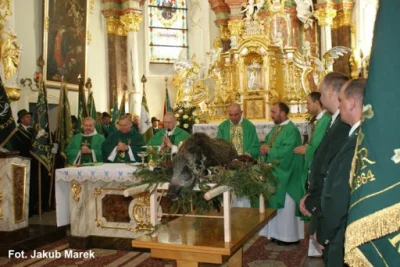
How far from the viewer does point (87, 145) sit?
802cm

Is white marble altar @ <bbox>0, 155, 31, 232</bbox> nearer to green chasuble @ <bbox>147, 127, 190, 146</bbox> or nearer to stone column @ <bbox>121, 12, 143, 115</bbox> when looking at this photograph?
green chasuble @ <bbox>147, 127, 190, 146</bbox>

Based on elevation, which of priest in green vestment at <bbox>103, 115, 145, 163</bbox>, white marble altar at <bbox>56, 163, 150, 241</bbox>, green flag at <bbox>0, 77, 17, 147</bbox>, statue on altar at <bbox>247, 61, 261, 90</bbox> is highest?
statue on altar at <bbox>247, 61, 261, 90</bbox>

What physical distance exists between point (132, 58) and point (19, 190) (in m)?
9.94

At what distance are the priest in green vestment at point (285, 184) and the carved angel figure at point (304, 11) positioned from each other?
1084 cm

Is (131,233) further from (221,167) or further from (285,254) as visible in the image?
(221,167)

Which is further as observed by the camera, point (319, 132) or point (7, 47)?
point (7, 47)

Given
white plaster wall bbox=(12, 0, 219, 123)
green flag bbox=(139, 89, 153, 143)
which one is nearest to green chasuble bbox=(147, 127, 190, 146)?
green flag bbox=(139, 89, 153, 143)

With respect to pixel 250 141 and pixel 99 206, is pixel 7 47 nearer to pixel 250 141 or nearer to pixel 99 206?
pixel 99 206

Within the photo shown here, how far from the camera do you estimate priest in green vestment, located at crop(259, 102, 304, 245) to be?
257 inches

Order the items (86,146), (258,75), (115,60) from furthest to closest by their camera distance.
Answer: (115,60)
(258,75)
(86,146)

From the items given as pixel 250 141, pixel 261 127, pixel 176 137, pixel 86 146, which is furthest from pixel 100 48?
pixel 250 141

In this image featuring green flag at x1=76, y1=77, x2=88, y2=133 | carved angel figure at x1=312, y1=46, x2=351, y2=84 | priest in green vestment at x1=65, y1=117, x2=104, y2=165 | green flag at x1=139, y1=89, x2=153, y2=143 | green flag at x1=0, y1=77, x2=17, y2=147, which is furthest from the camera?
carved angel figure at x1=312, y1=46, x2=351, y2=84

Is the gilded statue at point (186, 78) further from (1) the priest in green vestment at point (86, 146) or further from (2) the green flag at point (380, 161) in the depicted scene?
(2) the green flag at point (380, 161)

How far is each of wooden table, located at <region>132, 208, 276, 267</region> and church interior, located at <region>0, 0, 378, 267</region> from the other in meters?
0.13
